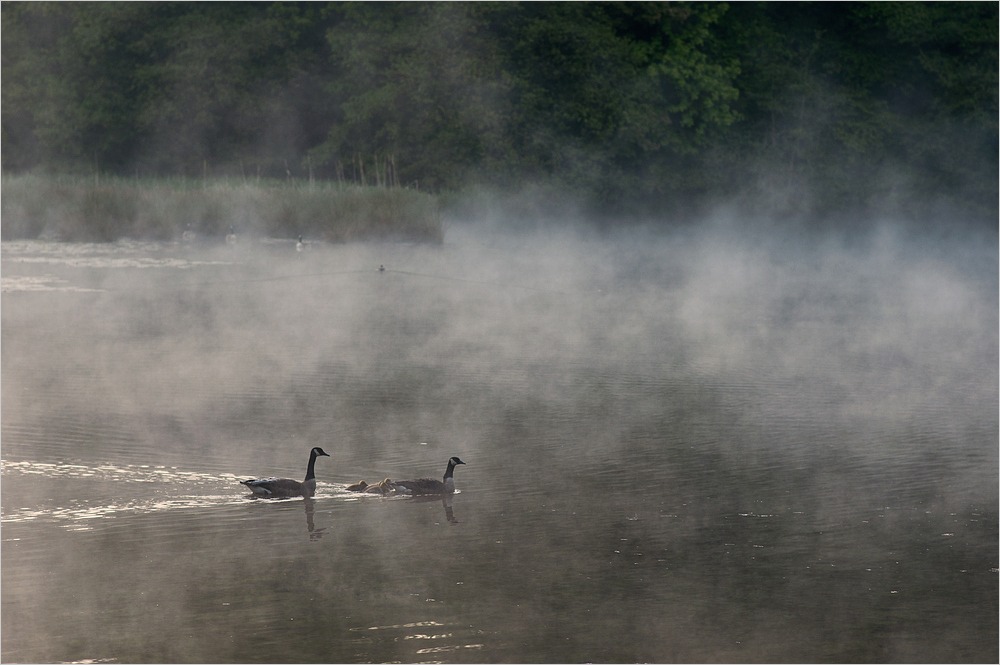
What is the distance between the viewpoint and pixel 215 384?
10820mm

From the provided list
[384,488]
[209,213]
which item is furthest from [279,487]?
[209,213]

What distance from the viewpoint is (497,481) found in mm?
7867

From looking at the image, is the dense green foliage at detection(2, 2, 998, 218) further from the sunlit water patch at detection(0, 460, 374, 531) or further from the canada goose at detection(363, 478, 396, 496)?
the canada goose at detection(363, 478, 396, 496)

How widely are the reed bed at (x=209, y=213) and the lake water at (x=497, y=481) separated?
8357mm

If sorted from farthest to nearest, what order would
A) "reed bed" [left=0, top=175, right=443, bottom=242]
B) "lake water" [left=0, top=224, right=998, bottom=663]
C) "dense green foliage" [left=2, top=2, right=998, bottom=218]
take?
"dense green foliage" [left=2, top=2, right=998, bottom=218], "reed bed" [left=0, top=175, right=443, bottom=242], "lake water" [left=0, top=224, right=998, bottom=663]

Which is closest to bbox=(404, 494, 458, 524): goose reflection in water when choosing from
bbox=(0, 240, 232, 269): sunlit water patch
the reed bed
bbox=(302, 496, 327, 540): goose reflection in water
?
bbox=(302, 496, 327, 540): goose reflection in water

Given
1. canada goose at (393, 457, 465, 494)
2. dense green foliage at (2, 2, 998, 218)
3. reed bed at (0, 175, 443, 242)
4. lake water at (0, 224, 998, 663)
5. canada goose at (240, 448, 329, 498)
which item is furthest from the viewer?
dense green foliage at (2, 2, 998, 218)

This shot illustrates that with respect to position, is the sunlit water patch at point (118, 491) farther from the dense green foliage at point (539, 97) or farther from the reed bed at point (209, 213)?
the dense green foliage at point (539, 97)

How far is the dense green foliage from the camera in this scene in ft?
121

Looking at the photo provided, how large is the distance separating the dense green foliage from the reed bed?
1076 centimetres

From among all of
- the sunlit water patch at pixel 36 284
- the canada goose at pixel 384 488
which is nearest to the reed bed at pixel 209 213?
the sunlit water patch at pixel 36 284

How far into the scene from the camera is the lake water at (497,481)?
17.9ft

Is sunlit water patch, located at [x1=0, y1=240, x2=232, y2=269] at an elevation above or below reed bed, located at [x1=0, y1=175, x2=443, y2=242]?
below

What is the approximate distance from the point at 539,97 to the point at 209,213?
1320 centimetres
